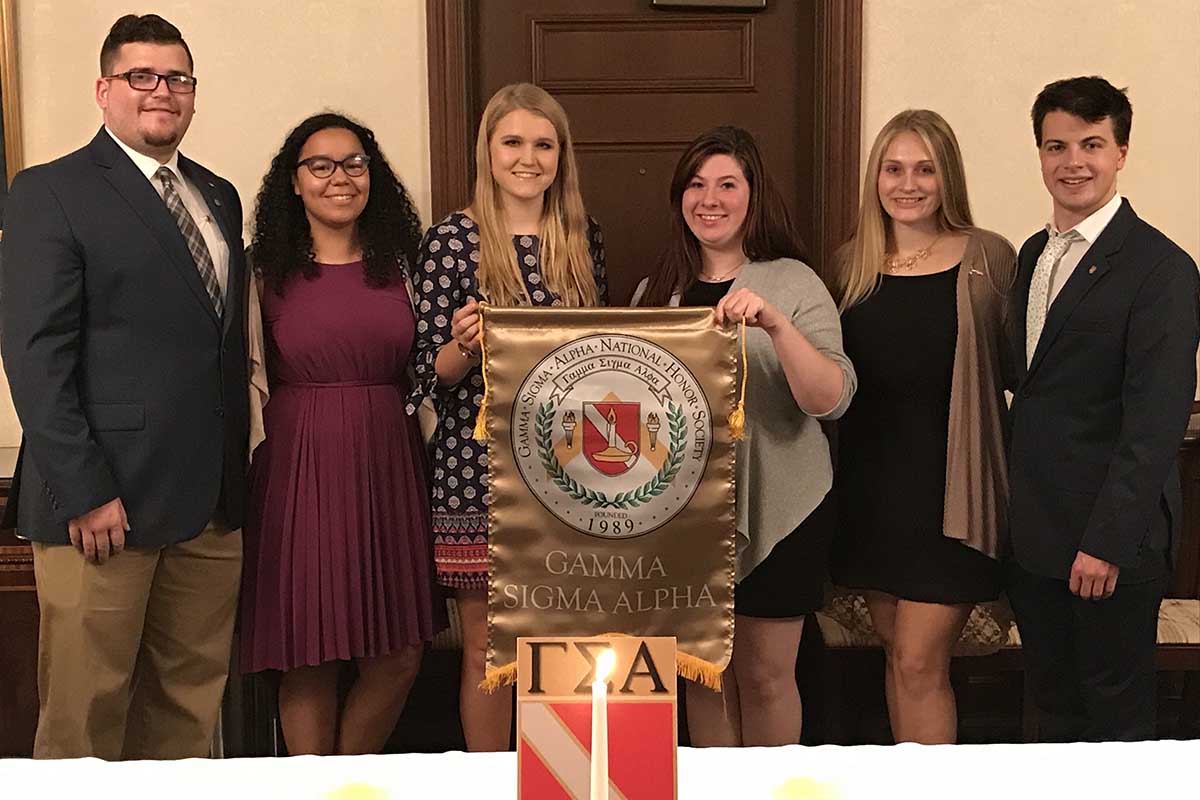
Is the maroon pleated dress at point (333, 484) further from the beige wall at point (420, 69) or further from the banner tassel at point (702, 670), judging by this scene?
the beige wall at point (420, 69)

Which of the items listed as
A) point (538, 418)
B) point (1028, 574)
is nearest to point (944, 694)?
point (1028, 574)

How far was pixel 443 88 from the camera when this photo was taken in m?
3.36

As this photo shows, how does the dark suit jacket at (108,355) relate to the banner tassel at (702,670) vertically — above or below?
above

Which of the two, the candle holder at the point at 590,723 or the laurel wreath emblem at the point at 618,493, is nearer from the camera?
the candle holder at the point at 590,723

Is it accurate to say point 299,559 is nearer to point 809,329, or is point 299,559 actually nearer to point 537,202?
point 537,202

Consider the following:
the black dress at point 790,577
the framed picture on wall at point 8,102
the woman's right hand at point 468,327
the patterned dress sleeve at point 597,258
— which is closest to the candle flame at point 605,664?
the woman's right hand at point 468,327

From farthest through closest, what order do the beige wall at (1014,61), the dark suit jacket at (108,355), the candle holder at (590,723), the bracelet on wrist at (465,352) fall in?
1. the beige wall at (1014,61)
2. the bracelet on wrist at (465,352)
3. the dark suit jacket at (108,355)
4. the candle holder at (590,723)

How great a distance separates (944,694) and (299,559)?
54.8 inches

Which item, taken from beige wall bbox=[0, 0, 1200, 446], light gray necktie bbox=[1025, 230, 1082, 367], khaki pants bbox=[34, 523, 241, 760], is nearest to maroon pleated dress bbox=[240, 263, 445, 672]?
khaki pants bbox=[34, 523, 241, 760]

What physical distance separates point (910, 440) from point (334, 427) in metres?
1.20

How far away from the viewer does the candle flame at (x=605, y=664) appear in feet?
3.25

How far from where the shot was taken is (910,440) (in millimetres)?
2578

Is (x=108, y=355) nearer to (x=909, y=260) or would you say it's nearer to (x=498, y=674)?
(x=498, y=674)

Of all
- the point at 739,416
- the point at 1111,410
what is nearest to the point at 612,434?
the point at 739,416
